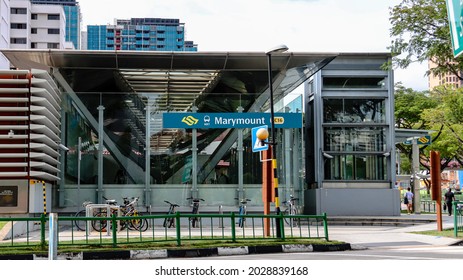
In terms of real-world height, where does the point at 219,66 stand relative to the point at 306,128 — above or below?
above

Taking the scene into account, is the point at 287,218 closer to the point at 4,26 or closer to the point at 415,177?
the point at 415,177

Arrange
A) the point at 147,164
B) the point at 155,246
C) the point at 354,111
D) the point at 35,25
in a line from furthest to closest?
the point at 35,25
the point at 354,111
the point at 147,164
the point at 155,246

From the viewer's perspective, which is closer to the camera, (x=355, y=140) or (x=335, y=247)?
(x=335, y=247)

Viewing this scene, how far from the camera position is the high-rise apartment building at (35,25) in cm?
10681

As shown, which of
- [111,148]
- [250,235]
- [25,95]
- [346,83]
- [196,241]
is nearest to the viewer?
[196,241]

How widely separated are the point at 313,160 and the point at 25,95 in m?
15.9

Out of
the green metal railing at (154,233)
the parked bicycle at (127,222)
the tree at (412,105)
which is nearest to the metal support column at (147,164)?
the parked bicycle at (127,222)

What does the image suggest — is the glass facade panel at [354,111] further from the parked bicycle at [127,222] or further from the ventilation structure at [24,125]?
the ventilation structure at [24,125]

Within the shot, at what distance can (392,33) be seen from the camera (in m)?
26.8

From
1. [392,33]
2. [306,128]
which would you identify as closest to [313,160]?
[306,128]

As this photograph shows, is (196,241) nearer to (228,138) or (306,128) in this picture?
(228,138)

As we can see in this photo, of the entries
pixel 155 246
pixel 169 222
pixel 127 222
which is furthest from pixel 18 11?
pixel 155 246

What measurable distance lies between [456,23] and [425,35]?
15.6 meters

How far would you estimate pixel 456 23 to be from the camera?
1120 centimetres
